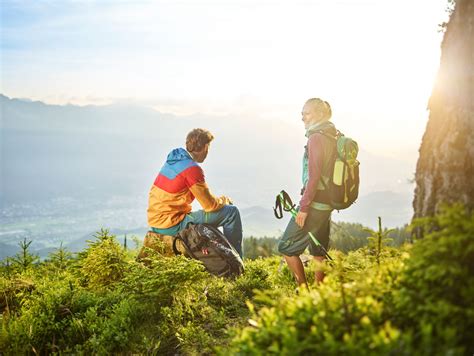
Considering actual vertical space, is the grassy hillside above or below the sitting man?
below

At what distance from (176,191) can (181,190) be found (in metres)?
0.10

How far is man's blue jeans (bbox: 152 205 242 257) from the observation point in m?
8.65

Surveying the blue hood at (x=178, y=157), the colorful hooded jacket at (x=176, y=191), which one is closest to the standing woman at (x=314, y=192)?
the colorful hooded jacket at (x=176, y=191)

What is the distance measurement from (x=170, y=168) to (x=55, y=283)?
2.84 meters

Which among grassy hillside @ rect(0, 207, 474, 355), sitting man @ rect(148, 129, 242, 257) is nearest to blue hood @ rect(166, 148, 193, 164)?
sitting man @ rect(148, 129, 242, 257)

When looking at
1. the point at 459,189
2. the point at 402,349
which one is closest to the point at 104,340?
the point at 402,349

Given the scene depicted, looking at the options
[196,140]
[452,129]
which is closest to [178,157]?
[196,140]

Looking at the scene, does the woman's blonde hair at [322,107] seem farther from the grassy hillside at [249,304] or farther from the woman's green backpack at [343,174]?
the grassy hillside at [249,304]

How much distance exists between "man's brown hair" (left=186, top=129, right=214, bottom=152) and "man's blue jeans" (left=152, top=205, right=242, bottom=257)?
4.33ft

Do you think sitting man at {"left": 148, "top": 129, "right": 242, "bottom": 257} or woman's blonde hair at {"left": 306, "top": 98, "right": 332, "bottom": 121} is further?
sitting man at {"left": 148, "top": 129, "right": 242, "bottom": 257}

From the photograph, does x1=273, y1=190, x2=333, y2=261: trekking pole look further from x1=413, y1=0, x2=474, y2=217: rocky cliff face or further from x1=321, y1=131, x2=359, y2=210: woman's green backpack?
x1=413, y1=0, x2=474, y2=217: rocky cliff face

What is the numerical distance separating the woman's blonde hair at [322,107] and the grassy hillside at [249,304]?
77.9 inches

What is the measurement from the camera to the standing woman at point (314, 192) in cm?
588

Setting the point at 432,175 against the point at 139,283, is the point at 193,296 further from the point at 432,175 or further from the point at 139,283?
the point at 432,175
